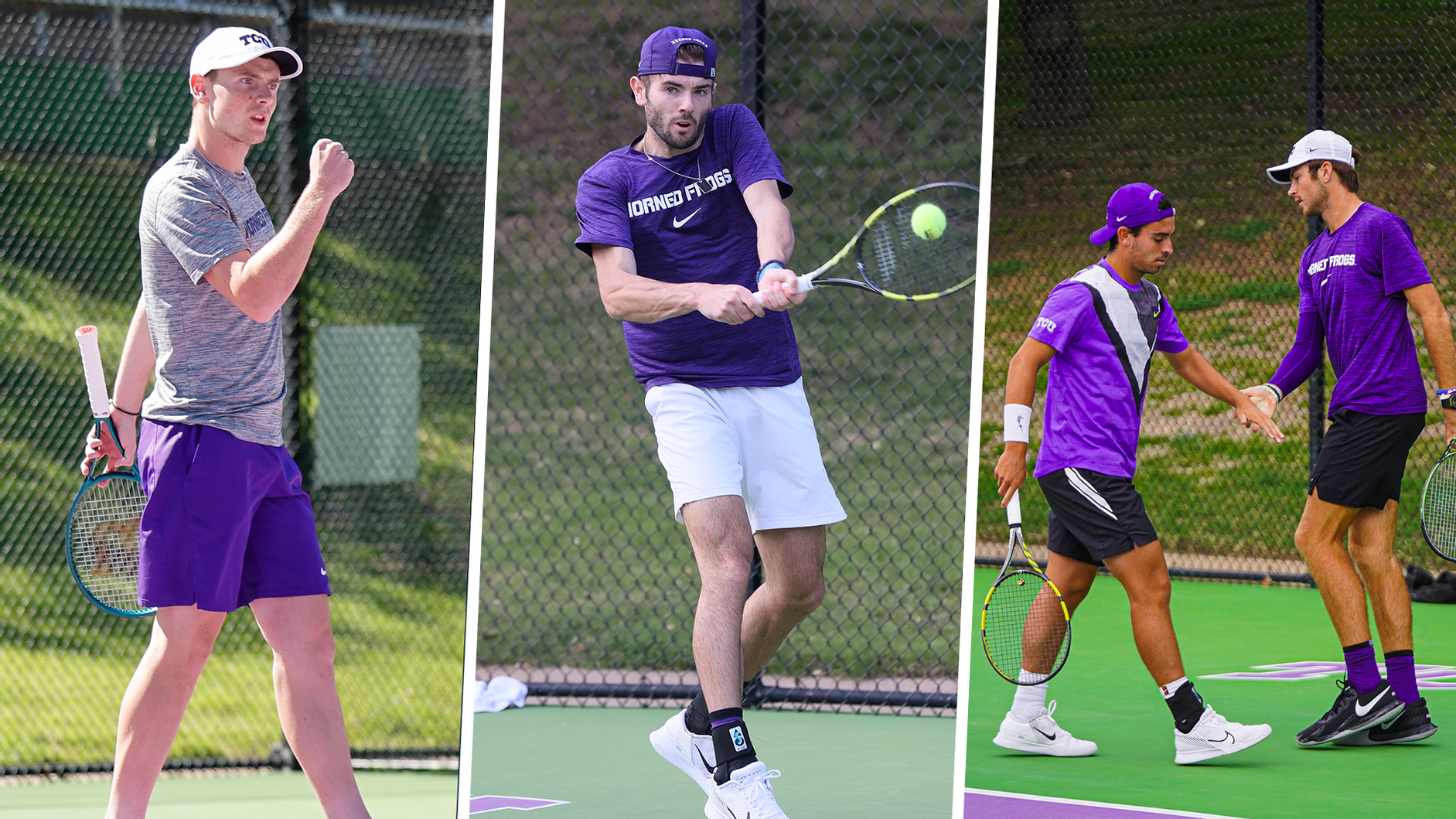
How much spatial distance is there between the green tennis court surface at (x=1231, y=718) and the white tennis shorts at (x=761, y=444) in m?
0.71

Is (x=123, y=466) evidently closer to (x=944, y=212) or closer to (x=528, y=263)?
(x=944, y=212)

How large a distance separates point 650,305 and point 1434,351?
2.47 meters

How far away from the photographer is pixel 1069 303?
398 cm

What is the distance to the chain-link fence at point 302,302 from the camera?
16.4 feet

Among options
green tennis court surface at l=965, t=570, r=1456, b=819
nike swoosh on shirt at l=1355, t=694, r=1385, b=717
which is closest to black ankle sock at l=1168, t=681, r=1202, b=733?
green tennis court surface at l=965, t=570, r=1456, b=819

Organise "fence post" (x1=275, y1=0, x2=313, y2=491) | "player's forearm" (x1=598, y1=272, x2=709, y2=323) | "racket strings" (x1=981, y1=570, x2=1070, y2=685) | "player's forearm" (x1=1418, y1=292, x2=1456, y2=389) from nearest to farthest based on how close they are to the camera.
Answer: "player's forearm" (x1=598, y1=272, x2=709, y2=323) → "racket strings" (x1=981, y1=570, x2=1070, y2=685) → "player's forearm" (x1=1418, y1=292, x2=1456, y2=389) → "fence post" (x1=275, y1=0, x2=313, y2=491)

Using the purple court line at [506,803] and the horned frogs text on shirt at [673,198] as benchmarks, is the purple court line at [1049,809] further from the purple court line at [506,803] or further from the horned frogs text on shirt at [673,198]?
the horned frogs text on shirt at [673,198]

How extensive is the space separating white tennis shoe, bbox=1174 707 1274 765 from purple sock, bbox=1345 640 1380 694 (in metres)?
0.44

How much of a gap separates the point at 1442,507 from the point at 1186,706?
1442 millimetres

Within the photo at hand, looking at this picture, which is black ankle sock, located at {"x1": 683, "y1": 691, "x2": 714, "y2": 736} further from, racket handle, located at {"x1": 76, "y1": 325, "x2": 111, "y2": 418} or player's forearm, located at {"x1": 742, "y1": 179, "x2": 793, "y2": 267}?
racket handle, located at {"x1": 76, "y1": 325, "x2": 111, "y2": 418}

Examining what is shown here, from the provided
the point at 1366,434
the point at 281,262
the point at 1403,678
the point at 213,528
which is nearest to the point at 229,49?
the point at 281,262

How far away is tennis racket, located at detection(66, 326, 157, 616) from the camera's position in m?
3.26

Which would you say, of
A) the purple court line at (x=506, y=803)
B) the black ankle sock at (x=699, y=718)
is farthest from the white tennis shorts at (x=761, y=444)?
the purple court line at (x=506, y=803)

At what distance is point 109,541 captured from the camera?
3365 mm
